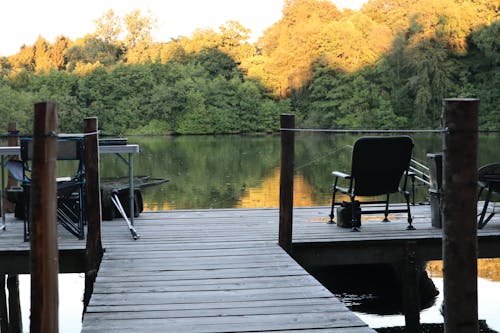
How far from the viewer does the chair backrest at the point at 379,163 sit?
521cm

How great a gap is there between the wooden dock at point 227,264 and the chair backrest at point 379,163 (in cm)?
31

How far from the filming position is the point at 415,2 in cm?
3806

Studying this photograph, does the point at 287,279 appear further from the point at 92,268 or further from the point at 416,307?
the point at 416,307

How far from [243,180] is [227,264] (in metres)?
13.9

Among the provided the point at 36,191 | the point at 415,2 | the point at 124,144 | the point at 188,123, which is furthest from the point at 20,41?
the point at 36,191

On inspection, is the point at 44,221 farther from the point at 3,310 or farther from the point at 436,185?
the point at 3,310

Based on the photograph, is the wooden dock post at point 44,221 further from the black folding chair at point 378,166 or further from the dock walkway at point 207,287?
the black folding chair at point 378,166

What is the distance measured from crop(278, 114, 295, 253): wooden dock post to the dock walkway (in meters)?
0.10

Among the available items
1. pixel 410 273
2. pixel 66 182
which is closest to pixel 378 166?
Result: pixel 410 273

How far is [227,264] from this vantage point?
428 cm

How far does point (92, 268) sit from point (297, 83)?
35081 millimetres

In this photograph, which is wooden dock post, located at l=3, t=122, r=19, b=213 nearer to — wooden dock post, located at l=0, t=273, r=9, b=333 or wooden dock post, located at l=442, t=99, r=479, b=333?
wooden dock post, located at l=0, t=273, r=9, b=333

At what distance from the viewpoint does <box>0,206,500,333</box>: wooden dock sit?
3223 mm

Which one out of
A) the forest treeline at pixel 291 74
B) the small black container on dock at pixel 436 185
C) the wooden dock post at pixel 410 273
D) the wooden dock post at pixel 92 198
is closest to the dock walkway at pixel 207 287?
the wooden dock post at pixel 92 198
